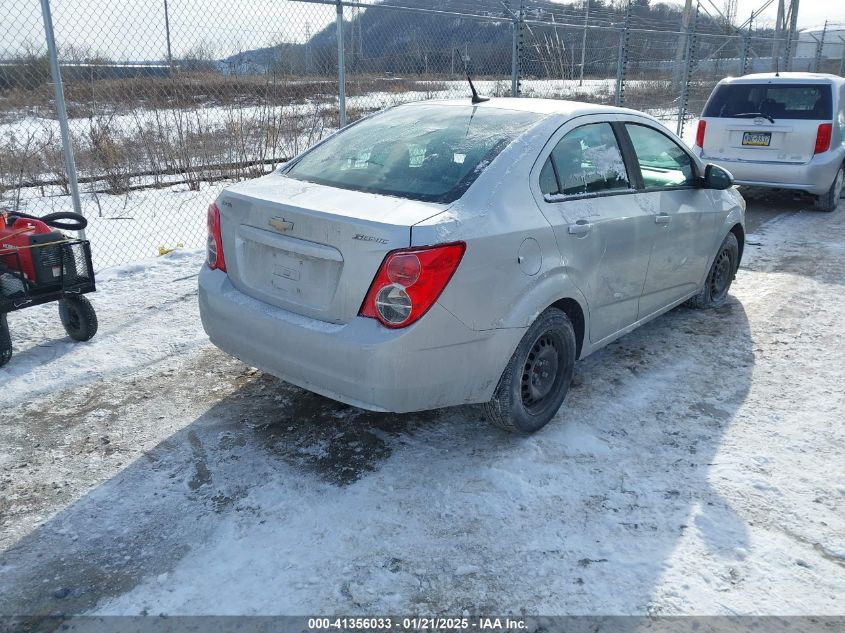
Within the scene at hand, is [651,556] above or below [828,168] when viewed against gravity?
below

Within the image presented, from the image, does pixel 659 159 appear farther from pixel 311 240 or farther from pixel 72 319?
pixel 72 319

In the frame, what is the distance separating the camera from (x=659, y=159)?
4.54 m

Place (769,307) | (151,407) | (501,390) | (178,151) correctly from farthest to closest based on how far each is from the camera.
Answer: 1. (178,151)
2. (769,307)
3. (151,407)
4. (501,390)

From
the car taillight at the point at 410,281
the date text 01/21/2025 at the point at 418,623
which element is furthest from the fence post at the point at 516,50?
the date text 01/21/2025 at the point at 418,623

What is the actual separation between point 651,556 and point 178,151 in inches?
366

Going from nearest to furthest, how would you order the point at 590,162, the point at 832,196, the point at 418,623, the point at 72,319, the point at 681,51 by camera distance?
the point at 418,623 < the point at 590,162 < the point at 72,319 < the point at 832,196 < the point at 681,51

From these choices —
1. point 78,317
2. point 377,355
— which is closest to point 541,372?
point 377,355

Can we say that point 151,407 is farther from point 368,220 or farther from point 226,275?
point 368,220

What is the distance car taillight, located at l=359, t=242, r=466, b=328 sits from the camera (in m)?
2.84

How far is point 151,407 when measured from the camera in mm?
3883

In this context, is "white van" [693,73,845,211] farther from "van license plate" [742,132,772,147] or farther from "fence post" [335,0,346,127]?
"fence post" [335,0,346,127]

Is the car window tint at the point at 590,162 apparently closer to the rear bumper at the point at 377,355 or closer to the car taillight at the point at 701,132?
the rear bumper at the point at 377,355

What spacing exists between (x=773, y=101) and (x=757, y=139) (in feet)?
1.69

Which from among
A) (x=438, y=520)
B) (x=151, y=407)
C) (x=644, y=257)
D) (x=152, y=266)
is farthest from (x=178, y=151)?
(x=438, y=520)
